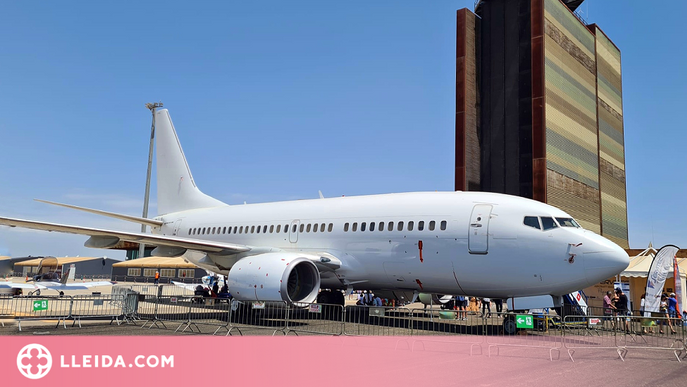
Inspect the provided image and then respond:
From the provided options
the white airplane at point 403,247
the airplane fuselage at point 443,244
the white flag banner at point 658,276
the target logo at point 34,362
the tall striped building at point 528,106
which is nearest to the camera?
the target logo at point 34,362

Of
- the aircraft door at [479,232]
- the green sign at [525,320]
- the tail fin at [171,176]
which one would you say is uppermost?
the tail fin at [171,176]

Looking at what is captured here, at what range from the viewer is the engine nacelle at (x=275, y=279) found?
51.3 ft

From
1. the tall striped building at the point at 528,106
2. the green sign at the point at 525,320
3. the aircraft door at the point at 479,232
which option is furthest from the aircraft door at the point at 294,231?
the tall striped building at the point at 528,106

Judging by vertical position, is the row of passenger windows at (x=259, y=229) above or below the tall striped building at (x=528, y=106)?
below

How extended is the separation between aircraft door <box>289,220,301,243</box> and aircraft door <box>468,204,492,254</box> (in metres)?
6.42

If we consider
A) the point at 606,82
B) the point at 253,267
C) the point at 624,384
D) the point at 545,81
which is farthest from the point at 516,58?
the point at 624,384

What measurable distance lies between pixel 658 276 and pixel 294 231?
492 inches

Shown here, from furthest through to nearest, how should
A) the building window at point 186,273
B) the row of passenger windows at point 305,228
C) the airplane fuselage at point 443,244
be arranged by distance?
the building window at point 186,273
the row of passenger windows at point 305,228
the airplane fuselage at point 443,244

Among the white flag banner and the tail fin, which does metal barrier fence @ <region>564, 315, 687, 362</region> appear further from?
the tail fin

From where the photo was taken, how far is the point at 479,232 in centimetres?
1462

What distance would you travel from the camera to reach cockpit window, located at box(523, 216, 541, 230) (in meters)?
14.2

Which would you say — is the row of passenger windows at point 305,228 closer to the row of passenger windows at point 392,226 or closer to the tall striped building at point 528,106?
the row of passenger windows at point 392,226

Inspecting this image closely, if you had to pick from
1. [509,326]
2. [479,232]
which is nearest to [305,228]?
[479,232]

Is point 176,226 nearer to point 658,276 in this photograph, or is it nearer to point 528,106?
point 658,276
